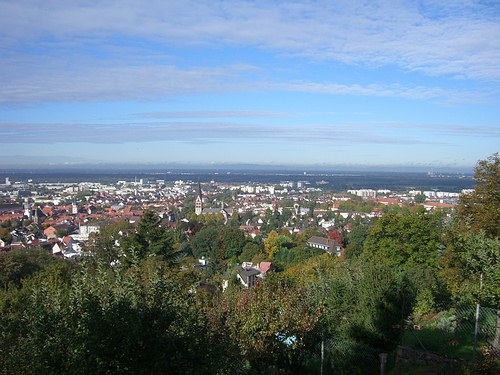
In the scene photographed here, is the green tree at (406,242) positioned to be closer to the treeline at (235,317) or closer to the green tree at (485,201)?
the treeline at (235,317)

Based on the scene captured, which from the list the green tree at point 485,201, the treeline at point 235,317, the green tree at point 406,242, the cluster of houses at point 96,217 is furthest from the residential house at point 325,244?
the green tree at point 485,201

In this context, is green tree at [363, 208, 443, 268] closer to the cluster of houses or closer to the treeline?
the treeline

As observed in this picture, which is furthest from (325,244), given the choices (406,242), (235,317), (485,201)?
(235,317)

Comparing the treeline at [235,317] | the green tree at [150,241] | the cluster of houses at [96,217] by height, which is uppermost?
the treeline at [235,317]

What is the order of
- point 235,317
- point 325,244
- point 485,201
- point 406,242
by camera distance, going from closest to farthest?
point 235,317 < point 485,201 < point 406,242 < point 325,244

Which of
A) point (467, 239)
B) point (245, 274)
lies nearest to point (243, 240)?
point (245, 274)

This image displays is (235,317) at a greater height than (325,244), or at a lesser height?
greater

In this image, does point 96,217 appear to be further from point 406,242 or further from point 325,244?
point 406,242

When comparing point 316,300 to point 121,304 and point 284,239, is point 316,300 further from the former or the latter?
point 284,239

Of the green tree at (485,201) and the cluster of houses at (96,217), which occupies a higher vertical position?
the green tree at (485,201)

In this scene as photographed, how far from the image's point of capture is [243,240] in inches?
1935

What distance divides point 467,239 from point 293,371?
4.30 meters

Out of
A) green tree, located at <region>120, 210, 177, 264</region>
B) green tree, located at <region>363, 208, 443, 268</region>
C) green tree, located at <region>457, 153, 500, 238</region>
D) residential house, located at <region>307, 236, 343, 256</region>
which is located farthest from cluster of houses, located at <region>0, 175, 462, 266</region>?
green tree, located at <region>457, 153, 500, 238</region>

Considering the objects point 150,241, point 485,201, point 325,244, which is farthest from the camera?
point 325,244
